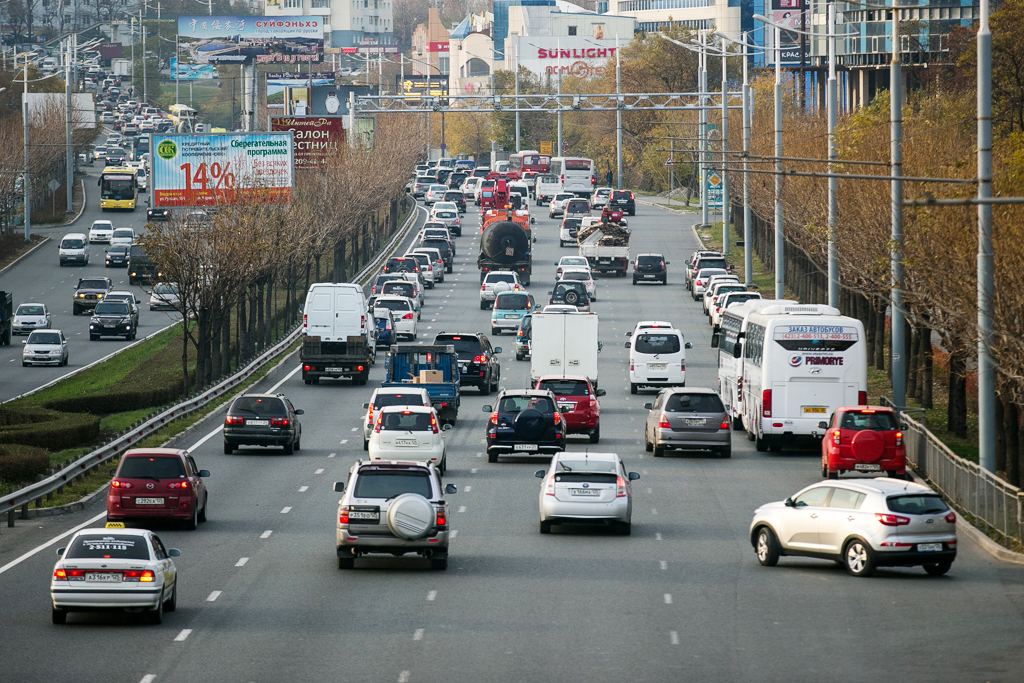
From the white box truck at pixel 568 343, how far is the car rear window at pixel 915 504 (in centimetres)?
2526

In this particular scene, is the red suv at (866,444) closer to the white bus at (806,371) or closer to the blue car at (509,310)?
the white bus at (806,371)

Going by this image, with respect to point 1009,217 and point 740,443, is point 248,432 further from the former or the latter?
point 1009,217

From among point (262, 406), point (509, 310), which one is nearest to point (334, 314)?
point (509, 310)

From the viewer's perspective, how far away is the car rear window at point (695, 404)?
36219 millimetres

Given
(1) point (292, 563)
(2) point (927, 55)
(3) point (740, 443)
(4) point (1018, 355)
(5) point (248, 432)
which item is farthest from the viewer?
(2) point (927, 55)

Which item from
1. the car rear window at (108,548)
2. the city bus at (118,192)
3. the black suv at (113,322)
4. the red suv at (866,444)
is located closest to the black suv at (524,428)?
the red suv at (866,444)

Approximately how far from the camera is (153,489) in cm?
2675

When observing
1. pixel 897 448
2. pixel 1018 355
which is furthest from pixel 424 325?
pixel 1018 355

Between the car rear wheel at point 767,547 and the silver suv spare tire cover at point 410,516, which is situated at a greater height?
the silver suv spare tire cover at point 410,516

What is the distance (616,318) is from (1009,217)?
3999 cm

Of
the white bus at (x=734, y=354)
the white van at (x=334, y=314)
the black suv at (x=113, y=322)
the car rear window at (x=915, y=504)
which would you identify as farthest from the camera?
the black suv at (x=113, y=322)

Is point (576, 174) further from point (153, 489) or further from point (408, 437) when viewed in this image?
point (153, 489)

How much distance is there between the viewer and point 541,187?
418 feet

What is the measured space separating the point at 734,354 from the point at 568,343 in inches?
309
